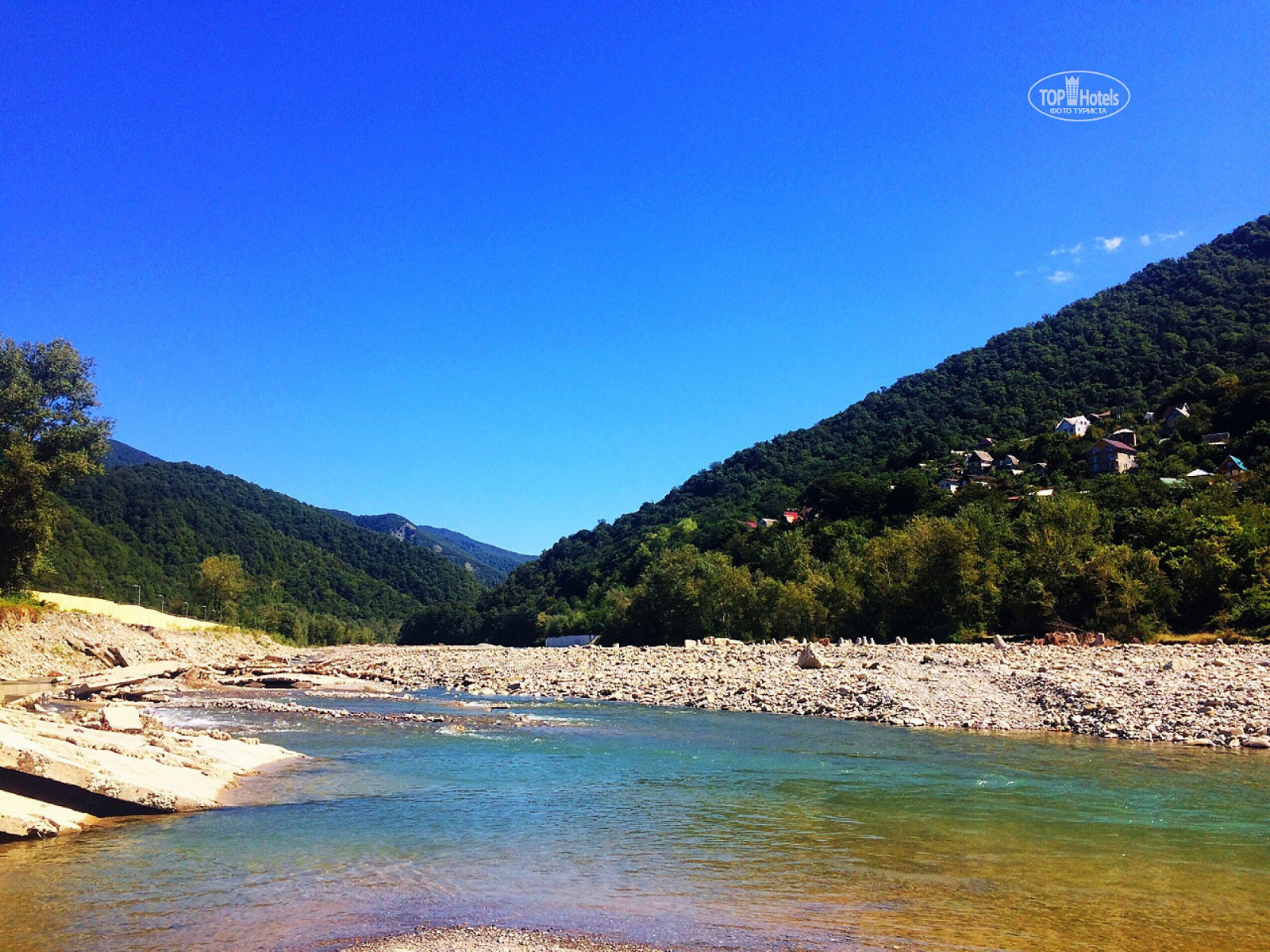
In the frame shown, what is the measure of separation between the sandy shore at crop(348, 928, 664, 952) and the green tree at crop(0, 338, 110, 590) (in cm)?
4084

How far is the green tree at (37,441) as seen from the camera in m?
37.3

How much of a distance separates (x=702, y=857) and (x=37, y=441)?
4709 cm

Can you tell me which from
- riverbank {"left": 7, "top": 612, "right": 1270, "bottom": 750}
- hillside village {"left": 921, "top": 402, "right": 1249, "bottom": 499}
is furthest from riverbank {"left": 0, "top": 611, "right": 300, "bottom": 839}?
hillside village {"left": 921, "top": 402, "right": 1249, "bottom": 499}

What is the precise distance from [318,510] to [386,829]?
181065 mm

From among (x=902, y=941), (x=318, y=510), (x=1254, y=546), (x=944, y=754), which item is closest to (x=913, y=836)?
(x=902, y=941)

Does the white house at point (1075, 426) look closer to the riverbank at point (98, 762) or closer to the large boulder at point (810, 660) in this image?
the large boulder at point (810, 660)

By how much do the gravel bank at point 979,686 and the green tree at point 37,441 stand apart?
19.4m

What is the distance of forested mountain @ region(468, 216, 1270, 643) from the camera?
3653 centimetres

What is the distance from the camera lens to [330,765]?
1477 cm

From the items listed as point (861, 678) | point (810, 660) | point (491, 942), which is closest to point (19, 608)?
point (810, 660)

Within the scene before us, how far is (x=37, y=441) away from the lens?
42188mm

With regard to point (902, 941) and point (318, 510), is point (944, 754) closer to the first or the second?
point (902, 941)

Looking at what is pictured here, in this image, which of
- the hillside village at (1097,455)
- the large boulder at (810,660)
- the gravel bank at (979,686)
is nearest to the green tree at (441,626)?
the hillside village at (1097,455)

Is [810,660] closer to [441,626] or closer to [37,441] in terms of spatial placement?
[37,441]
